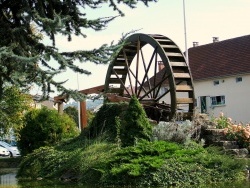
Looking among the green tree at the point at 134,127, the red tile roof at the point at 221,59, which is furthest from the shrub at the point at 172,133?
the red tile roof at the point at 221,59

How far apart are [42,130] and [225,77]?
16244 millimetres

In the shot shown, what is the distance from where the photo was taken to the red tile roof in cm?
3219

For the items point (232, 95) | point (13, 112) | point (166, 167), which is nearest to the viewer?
point (166, 167)

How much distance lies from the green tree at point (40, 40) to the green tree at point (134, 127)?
2.36 m

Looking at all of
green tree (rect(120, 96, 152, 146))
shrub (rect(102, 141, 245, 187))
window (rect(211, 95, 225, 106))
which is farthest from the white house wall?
shrub (rect(102, 141, 245, 187))

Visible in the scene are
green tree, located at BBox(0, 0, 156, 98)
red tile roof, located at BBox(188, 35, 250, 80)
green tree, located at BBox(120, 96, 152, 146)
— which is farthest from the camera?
red tile roof, located at BBox(188, 35, 250, 80)

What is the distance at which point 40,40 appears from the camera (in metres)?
10.7

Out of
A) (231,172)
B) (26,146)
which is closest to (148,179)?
(231,172)

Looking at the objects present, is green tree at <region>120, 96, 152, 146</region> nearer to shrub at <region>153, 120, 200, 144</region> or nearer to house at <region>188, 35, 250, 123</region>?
shrub at <region>153, 120, 200, 144</region>

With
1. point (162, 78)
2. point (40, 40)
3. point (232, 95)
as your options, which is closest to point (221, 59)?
point (232, 95)

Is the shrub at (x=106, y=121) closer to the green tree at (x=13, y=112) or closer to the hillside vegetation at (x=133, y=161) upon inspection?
the hillside vegetation at (x=133, y=161)

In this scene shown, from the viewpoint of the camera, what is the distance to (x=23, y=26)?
10.1 metres

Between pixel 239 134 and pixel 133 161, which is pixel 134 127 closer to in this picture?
pixel 133 161

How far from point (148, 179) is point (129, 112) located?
260 centimetres
